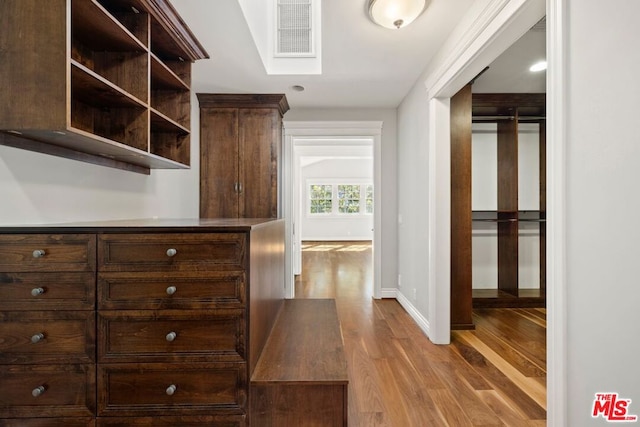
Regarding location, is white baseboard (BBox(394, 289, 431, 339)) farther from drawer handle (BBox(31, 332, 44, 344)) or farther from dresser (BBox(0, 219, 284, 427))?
drawer handle (BBox(31, 332, 44, 344))

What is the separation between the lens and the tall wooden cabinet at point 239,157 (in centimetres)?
340

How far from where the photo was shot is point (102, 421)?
4.00 ft

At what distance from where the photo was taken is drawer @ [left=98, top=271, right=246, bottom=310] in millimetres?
1209

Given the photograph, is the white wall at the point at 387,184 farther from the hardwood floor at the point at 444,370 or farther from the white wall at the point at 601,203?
the white wall at the point at 601,203

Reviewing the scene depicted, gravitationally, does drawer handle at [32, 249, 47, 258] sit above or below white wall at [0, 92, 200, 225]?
below

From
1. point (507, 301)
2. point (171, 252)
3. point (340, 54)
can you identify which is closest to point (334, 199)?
point (507, 301)

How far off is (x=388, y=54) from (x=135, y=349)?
266cm

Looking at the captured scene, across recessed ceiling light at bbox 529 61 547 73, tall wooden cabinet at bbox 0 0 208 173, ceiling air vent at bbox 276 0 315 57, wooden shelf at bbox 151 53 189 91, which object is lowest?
tall wooden cabinet at bbox 0 0 208 173

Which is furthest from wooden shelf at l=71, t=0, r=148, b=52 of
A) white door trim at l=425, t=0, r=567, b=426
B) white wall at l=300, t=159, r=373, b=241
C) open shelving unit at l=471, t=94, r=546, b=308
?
white wall at l=300, t=159, r=373, b=241

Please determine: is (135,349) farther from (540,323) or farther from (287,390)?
(540,323)

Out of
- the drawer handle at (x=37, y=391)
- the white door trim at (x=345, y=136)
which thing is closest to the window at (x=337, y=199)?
the white door trim at (x=345, y=136)

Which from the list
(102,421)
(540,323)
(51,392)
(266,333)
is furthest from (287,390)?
(540,323)

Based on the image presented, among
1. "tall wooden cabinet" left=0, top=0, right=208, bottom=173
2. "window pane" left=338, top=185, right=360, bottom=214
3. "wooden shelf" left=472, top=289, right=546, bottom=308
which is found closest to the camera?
"tall wooden cabinet" left=0, top=0, right=208, bottom=173

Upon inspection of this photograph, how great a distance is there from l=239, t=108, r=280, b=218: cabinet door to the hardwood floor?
161 centimetres
